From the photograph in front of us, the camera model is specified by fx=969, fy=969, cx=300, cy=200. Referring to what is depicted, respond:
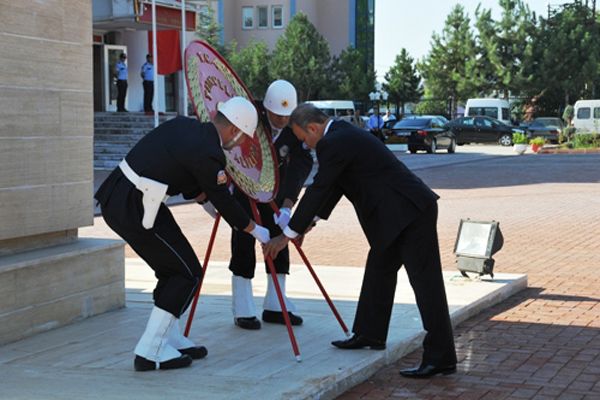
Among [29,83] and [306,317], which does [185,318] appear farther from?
[29,83]

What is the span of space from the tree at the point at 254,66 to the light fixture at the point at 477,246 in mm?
52935

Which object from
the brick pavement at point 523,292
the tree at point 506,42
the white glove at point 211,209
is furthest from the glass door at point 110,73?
the tree at point 506,42

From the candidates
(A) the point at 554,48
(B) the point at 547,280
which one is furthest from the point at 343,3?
(B) the point at 547,280

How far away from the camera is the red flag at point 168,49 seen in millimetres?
33844

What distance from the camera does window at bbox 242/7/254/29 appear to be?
240 feet

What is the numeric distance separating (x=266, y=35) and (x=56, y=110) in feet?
218

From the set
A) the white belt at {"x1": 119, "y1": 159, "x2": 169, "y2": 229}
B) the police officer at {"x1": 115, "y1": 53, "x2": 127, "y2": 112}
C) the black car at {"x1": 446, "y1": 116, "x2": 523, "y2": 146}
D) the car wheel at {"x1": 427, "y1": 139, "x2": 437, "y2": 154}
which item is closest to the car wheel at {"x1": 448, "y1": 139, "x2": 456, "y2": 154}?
the car wheel at {"x1": 427, "y1": 139, "x2": 437, "y2": 154}

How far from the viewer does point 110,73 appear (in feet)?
117

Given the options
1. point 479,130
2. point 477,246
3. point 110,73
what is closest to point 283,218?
point 477,246

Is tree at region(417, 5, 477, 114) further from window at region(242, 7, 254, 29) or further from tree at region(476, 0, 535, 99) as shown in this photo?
window at region(242, 7, 254, 29)

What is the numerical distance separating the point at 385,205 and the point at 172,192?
4.55ft

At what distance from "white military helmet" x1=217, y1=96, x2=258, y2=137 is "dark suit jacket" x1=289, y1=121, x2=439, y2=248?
0.49 meters

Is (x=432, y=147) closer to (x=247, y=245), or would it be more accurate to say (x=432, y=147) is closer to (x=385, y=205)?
(x=247, y=245)

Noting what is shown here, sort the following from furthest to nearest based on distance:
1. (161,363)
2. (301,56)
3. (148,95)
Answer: (301,56) < (148,95) < (161,363)
